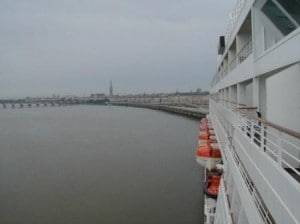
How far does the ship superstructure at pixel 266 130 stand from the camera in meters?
3.73

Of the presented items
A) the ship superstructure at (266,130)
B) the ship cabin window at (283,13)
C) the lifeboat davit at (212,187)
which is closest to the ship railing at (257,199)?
the ship superstructure at (266,130)

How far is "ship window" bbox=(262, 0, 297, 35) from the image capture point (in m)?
7.66

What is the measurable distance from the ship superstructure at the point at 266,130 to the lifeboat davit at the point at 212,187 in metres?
0.15

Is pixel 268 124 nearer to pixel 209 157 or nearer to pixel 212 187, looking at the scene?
pixel 212 187

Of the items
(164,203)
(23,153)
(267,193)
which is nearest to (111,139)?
(23,153)

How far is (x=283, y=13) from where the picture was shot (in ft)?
23.2

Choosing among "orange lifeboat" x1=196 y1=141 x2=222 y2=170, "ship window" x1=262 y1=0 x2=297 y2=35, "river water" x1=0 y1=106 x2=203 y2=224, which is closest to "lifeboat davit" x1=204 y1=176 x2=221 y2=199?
"orange lifeboat" x1=196 y1=141 x2=222 y2=170

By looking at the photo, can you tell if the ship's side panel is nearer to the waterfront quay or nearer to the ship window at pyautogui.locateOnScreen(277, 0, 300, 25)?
the ship window at pyautogui.locateOnScreen(277, 0, 300, 25)

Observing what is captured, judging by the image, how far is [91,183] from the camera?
17938mm

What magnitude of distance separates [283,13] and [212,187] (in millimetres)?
6188

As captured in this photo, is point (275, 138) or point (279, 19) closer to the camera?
point (279, 19)

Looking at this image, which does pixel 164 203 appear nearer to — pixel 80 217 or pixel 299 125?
pixel 80 217

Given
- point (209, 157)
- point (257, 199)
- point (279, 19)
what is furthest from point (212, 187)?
point (257, 199)

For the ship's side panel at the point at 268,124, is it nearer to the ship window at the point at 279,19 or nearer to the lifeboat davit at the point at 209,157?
the ship window at the point at 279,19
